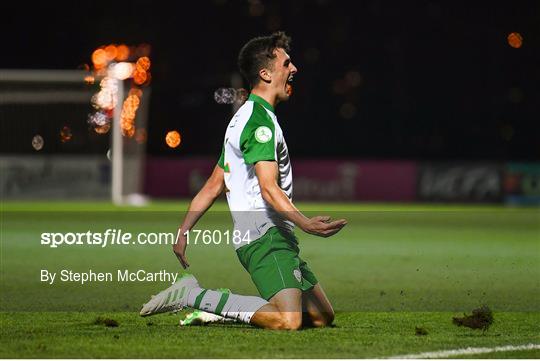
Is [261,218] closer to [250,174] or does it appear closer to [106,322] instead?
[250,174]

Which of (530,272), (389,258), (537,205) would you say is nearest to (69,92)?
(537,205)

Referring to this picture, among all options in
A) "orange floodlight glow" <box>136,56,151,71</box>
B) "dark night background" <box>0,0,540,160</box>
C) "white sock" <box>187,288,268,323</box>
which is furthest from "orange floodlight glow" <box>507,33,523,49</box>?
"white sock" <box>187,288,268,323</box>

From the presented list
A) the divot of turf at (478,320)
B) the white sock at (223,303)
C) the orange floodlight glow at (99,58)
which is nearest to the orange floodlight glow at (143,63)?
the orange floodlight glow at (99,58)

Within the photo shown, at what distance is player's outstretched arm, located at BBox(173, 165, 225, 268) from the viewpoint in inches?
283

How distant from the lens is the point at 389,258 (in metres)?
13.4

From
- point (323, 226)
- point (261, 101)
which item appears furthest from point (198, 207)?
point (323, 226)

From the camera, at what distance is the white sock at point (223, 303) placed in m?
6.89

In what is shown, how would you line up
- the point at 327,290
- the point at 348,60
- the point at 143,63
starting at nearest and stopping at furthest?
the point at 327,290 → the point at 143,63 → the point at 348,60

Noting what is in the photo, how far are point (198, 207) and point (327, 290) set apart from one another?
307cm

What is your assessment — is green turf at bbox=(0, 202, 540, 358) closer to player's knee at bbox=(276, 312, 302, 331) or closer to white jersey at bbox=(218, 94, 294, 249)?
player's knee at bbox=(276, 312, 302, 331)

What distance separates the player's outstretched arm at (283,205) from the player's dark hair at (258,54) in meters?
0.69

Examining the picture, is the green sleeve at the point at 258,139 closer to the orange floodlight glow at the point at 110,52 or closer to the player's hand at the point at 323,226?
the player's hand at the point at 323,226

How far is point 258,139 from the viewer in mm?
6602

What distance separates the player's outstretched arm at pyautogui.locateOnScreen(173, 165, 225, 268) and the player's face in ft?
2.31
